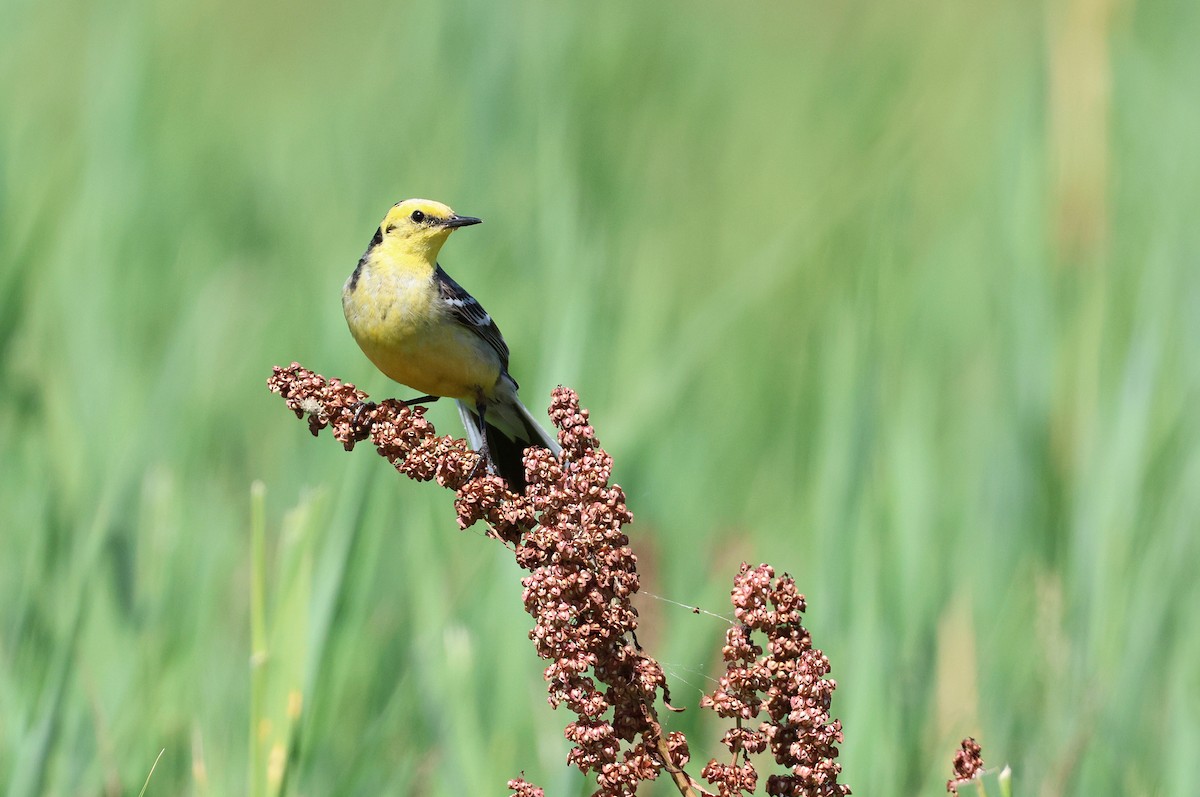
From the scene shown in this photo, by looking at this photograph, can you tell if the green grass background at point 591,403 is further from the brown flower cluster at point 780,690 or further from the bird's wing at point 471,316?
the brown flower cluster at point 780,690

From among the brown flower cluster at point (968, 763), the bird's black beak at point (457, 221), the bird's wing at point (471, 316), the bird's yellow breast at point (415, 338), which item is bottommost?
the brown flower cluster at point (968, 763)

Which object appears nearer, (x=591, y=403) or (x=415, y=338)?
(x=415, y=338)

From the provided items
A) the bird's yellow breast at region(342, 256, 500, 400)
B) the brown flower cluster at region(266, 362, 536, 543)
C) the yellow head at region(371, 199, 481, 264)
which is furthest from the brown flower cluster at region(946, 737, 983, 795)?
the yellow head at region(371, 199, 481, 264)

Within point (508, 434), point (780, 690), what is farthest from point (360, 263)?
point (780, 690)

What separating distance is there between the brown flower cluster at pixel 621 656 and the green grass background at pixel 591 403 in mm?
515

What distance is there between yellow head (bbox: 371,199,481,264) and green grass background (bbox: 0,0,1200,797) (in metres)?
0.28

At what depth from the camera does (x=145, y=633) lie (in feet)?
10.6

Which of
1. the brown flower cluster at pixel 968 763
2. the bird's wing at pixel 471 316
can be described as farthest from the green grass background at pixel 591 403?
the brown flower cluster at pixel 968 763

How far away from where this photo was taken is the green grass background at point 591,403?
9.93 ft

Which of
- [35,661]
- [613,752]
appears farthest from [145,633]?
[613,752]

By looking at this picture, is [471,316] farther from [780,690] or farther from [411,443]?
[780,690]

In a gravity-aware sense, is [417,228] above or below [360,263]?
above

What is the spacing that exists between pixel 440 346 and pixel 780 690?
1771 mm

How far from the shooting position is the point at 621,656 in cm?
171
